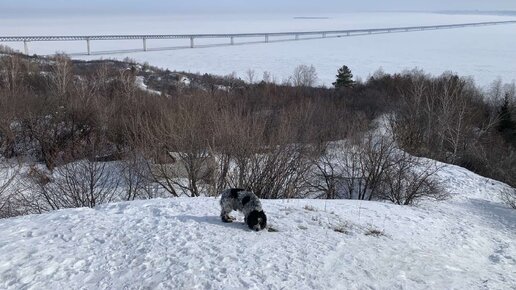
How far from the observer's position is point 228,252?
28.7 ft

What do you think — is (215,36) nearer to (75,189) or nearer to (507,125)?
(507,125)

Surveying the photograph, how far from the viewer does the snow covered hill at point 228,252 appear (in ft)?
25.8

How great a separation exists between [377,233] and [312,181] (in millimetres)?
13548

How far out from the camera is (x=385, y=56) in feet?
327

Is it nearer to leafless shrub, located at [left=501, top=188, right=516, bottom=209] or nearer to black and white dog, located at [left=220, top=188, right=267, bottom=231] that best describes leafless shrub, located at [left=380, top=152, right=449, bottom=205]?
leafless shrub, located at [left=501, top=188, right=516, bottom=209]

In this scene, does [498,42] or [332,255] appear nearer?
[332,255]

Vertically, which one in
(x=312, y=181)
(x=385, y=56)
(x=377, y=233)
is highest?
(x=385, y=56)

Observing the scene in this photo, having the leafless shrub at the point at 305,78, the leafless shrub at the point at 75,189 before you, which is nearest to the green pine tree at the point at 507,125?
the leafless shrub at the point at 305,78

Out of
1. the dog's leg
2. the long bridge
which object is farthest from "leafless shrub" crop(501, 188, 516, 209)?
the long bridge

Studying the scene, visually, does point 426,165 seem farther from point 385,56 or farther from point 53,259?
point 385,56

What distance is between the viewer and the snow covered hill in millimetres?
7867

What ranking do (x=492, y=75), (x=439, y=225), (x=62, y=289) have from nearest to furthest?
(x=62, y=289), (x=439, y=225), (x=492, y=75)

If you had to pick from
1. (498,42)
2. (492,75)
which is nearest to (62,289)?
(492,75)

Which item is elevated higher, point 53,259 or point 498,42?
point 498,42
